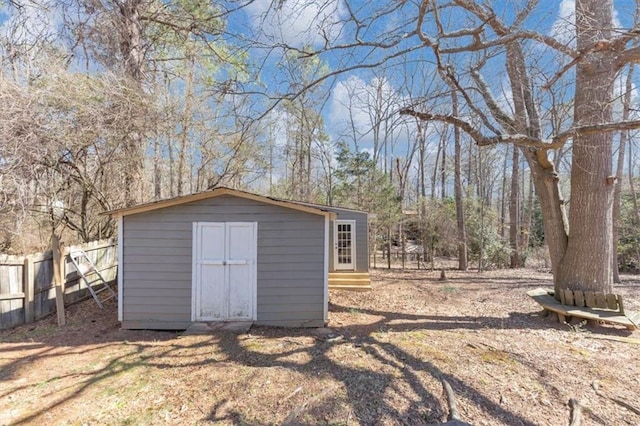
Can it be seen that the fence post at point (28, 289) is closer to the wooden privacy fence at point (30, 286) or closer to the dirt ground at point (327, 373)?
the wooden privacy fence at point (30, 286)

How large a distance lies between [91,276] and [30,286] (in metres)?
1.50

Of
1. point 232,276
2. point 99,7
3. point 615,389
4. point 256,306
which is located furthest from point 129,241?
point 615,389

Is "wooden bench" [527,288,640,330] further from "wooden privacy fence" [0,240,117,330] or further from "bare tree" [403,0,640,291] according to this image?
"wooden privacy fence" [0,240,117,330]

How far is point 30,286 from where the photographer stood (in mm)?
5016

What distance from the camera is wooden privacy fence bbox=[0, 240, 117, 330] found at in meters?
4.73

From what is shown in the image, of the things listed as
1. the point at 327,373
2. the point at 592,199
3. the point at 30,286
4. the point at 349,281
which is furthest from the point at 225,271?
the point at 592,199

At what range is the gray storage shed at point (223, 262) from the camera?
5055mm

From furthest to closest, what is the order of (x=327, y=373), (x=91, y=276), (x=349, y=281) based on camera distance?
(x=349, y=281) → (x=91, y=276) → (x=327, y=373)

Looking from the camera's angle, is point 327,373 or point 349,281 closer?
point 327,373

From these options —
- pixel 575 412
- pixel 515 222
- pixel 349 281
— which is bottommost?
pixel 575 412

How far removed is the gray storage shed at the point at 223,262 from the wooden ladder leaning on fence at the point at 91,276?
4.28 feet

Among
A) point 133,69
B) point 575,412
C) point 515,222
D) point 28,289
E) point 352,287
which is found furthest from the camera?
point 515,222

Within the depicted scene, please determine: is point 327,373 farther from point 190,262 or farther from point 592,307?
point 592,307

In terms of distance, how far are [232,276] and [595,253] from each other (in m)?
5.87
